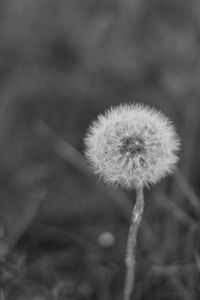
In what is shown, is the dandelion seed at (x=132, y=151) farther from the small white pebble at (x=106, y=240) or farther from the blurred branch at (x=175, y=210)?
the blurred branch at (x=175, y=210)

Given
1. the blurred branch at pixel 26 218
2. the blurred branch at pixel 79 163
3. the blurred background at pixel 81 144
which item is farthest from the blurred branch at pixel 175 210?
the blurred branch at pixel 26 218

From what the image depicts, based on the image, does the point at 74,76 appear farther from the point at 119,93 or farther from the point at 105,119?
the point at 105,119

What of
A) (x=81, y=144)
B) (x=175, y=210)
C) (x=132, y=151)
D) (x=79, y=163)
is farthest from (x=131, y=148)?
(x=81, y=144)

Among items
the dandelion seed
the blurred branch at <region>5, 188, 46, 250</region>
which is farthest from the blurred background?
the dandelion seed

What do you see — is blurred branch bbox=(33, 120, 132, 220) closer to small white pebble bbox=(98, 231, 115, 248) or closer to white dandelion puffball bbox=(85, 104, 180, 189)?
small white pebble bbox=(98, 231, 115, 248)

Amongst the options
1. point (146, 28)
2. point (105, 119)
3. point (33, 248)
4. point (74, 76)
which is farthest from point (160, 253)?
point (146, 28)
